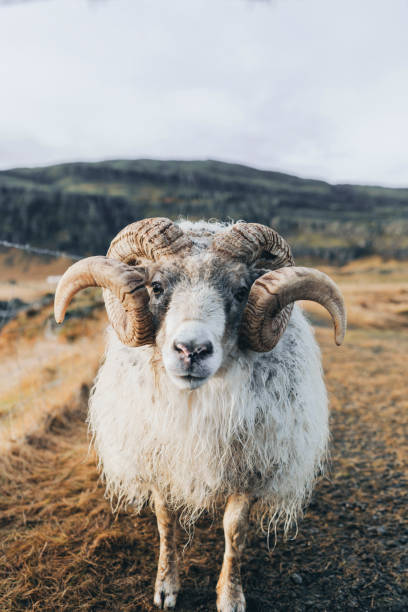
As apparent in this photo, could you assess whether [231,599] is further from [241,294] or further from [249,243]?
[249,243]

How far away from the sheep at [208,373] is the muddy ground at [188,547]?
352 millimetres

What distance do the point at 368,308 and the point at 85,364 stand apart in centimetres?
1662

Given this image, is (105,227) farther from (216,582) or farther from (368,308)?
(216,582)

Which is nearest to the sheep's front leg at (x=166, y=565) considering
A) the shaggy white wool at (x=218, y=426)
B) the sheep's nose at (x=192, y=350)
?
the shaggy white wool at (x=218, y=426)

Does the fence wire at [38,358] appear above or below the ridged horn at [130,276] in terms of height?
below

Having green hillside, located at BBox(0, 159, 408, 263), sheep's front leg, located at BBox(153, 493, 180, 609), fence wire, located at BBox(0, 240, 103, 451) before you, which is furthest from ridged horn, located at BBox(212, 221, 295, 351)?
green hillside, located at BBox(0, 159, 408, 263)

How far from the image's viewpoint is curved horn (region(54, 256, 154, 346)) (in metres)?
2.50

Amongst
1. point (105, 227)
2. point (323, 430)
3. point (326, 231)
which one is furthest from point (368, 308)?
point (105, 227)

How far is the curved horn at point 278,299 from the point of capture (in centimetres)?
244

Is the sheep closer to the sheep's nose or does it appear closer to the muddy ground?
the sheep's nose

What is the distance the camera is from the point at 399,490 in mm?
4449

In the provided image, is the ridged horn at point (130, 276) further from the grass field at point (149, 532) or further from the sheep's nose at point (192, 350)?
the grass field at point (149, 532)

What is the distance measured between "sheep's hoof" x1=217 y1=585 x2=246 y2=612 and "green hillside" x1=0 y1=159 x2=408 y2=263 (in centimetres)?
2149

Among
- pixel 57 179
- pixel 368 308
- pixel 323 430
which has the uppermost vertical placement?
pixel 57 179
